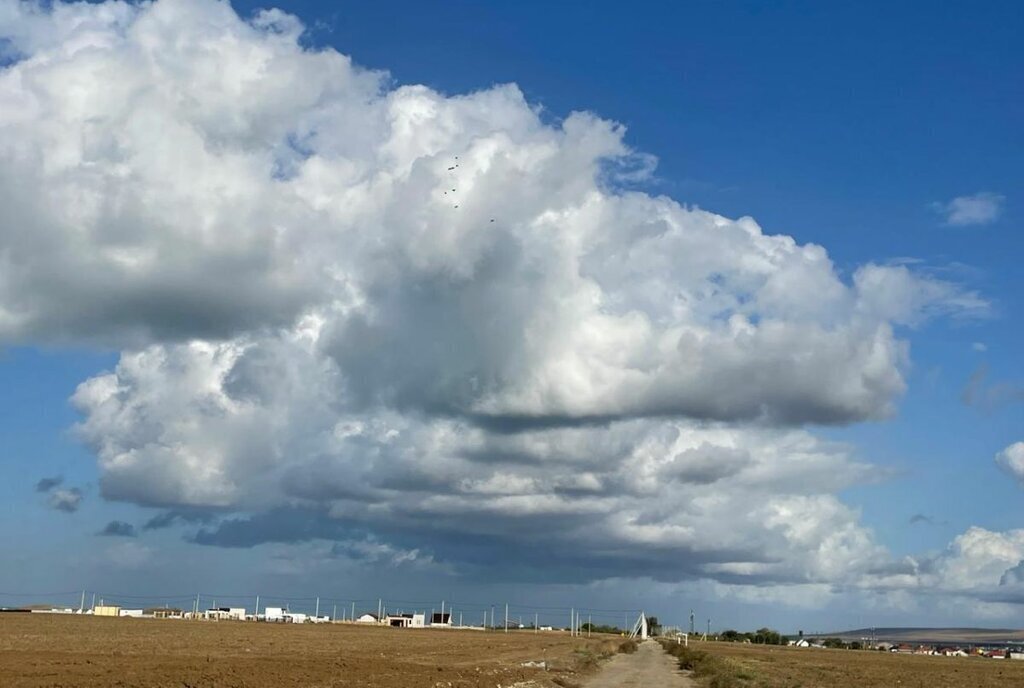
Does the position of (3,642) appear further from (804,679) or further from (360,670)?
(804,679)

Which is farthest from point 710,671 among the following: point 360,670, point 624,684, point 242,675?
point 242,675

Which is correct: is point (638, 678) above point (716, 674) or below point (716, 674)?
below

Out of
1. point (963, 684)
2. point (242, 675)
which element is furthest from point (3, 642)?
point (963, 684)

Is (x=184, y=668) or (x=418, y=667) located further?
(x=418, y=667)

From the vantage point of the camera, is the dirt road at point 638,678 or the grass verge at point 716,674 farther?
the dirt road at point 638,678

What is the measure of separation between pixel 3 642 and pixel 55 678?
4974 centimetres

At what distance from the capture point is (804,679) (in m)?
85.9

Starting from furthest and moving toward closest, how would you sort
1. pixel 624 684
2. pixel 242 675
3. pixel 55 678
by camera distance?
pixel 624 684 → pixel 242 675 → pixel 55 678

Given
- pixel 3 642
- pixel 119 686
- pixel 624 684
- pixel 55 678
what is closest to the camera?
pixel 119 686

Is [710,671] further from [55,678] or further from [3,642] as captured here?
[3,642]

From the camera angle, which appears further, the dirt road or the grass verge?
the dirt road

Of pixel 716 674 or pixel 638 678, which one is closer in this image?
pixel 638 678

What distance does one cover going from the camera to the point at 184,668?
5588cm

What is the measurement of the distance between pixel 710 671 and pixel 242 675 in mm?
42989
